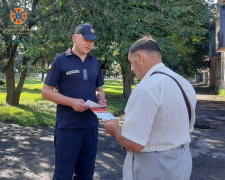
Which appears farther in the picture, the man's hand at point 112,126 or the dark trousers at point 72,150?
the dark trousers at point 72,150

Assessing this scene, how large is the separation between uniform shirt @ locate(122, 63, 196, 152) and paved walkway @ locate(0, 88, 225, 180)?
10.0ft

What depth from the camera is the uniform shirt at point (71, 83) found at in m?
3.21

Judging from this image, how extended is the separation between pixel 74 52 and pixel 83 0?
5.73 m

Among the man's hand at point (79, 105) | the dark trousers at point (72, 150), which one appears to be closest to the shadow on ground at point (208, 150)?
the dark trousers at point (72, 150)

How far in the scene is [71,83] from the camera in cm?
325

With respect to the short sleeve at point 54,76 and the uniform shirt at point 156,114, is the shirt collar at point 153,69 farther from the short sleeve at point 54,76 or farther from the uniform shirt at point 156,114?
the short sleeve at point 54,76

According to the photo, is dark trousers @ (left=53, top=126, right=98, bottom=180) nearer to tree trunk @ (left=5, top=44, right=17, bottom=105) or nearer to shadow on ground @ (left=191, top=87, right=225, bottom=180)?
shadow on ground @ (left=191, top=87, right=225, bottom=180)

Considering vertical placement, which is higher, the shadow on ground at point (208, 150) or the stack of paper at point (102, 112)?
the stack of paper at point (102, 112)

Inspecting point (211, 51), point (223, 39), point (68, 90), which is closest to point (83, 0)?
point (68, 90)

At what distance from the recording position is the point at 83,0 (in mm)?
8664

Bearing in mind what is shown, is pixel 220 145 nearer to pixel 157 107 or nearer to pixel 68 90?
pixel 68 90

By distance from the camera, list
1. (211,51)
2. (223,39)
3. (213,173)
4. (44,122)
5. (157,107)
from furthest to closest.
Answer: (211,51)
(223,39)
(44,122)
(213,173)
(157,107)

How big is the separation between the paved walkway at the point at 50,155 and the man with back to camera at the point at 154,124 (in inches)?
116

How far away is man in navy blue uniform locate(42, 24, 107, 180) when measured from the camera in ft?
10.5
